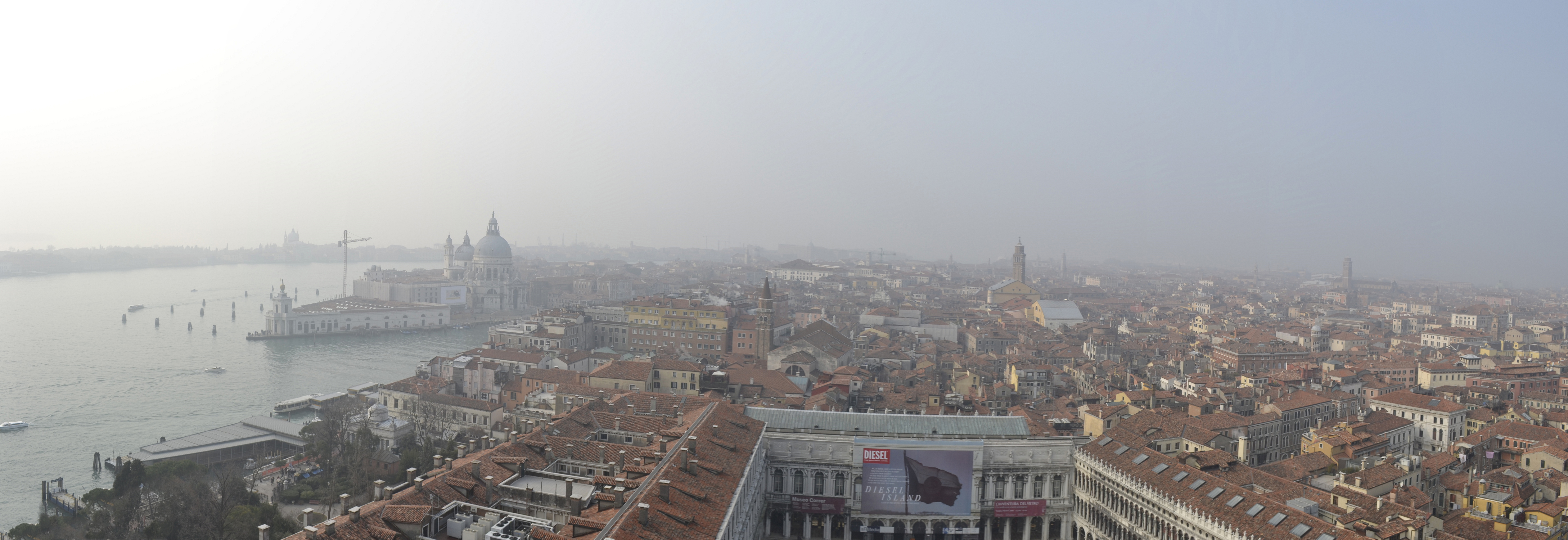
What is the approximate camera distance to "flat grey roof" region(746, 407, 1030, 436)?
10.7 meters

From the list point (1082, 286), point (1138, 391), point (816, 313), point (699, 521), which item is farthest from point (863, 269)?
point (699, 521)

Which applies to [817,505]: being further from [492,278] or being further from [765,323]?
[492,278]

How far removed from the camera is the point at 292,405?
18203 mm

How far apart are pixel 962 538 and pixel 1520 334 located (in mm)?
29965

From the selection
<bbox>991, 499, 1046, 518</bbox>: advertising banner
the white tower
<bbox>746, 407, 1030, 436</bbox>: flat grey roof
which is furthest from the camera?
the white tower

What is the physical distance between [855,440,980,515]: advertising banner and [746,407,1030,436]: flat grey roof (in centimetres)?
39

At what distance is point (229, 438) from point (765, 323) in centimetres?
1283

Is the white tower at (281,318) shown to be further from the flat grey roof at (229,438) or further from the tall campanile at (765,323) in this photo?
the tall campanile at (765,323)

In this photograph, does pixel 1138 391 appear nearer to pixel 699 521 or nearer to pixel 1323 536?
pixel 1323 536

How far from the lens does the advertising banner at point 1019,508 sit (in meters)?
10.3

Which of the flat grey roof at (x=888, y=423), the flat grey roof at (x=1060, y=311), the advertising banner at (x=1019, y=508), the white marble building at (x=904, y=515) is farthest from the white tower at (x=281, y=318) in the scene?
the advertising banner at (x=1019, y=508)

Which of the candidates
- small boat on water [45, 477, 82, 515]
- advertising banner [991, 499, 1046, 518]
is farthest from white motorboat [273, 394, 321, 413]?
advertising banner [991, 499, 1046, 518]

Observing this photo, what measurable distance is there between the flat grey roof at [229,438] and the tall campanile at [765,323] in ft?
37.1

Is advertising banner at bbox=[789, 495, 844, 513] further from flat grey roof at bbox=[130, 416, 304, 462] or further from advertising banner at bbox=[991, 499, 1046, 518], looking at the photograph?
flat grey roof at bbox=[130, 416, 304, 462]
